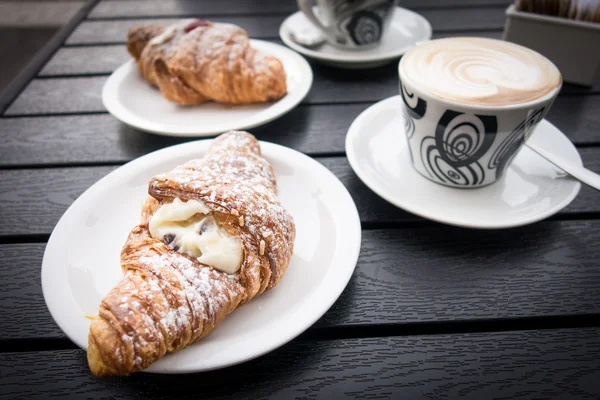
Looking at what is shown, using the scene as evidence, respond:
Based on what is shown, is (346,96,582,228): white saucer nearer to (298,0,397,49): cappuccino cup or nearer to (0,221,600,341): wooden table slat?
(0,221,600,341): wooden table slat

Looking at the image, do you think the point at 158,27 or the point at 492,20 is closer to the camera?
the point at 158,27

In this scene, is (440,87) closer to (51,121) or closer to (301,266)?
(301,266)

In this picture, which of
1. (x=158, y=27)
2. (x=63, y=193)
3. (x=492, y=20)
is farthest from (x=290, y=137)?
(x=492, y=20)

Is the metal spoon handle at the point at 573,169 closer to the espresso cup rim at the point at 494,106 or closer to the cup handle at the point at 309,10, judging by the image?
the espresso cup rim at the point at 494,106

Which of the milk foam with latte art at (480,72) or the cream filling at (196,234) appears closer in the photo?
the cream filling at (196,234)

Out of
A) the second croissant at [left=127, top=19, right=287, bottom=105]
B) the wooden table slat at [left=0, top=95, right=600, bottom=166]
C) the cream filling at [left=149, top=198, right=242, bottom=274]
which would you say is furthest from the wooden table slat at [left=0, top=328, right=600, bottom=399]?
the second croissant at [left=127, top=19, right=287, bottom=105]

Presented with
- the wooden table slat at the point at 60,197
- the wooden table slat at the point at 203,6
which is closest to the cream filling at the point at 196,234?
the wooden table slat at the point at 60,197
